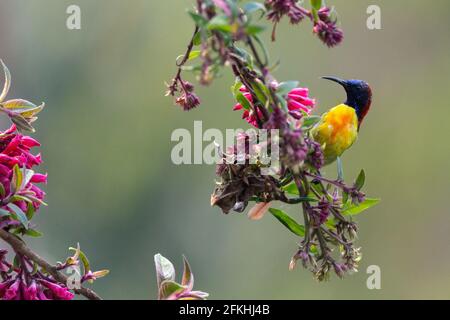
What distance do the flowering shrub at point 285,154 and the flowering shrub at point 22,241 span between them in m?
0.39

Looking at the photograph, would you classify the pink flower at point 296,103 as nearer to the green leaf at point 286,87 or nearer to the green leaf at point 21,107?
the green leaf at point 286,87

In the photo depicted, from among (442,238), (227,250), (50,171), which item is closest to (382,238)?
(442,238)

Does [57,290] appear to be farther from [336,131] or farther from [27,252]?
[336,131]

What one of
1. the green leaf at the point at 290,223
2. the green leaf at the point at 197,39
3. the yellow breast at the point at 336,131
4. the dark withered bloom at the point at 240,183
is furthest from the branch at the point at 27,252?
the yellow breast at the point at 336,131

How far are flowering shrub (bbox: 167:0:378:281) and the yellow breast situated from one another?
0.26 m

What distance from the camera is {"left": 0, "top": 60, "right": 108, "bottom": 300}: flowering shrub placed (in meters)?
1.66

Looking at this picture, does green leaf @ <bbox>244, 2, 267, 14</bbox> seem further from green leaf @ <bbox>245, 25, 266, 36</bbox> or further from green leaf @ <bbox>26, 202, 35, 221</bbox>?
green leaf @ <bbox>26, 202, 35, 221</bbox>

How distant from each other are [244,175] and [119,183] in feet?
27.0

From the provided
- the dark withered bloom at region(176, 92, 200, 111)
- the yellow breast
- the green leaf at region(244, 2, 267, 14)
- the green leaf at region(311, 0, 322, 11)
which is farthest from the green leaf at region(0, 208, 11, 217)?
the yellow breast

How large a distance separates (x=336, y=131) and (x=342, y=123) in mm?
132

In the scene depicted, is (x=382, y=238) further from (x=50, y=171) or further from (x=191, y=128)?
(x=50, y=171)

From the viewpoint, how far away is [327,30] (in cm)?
161
